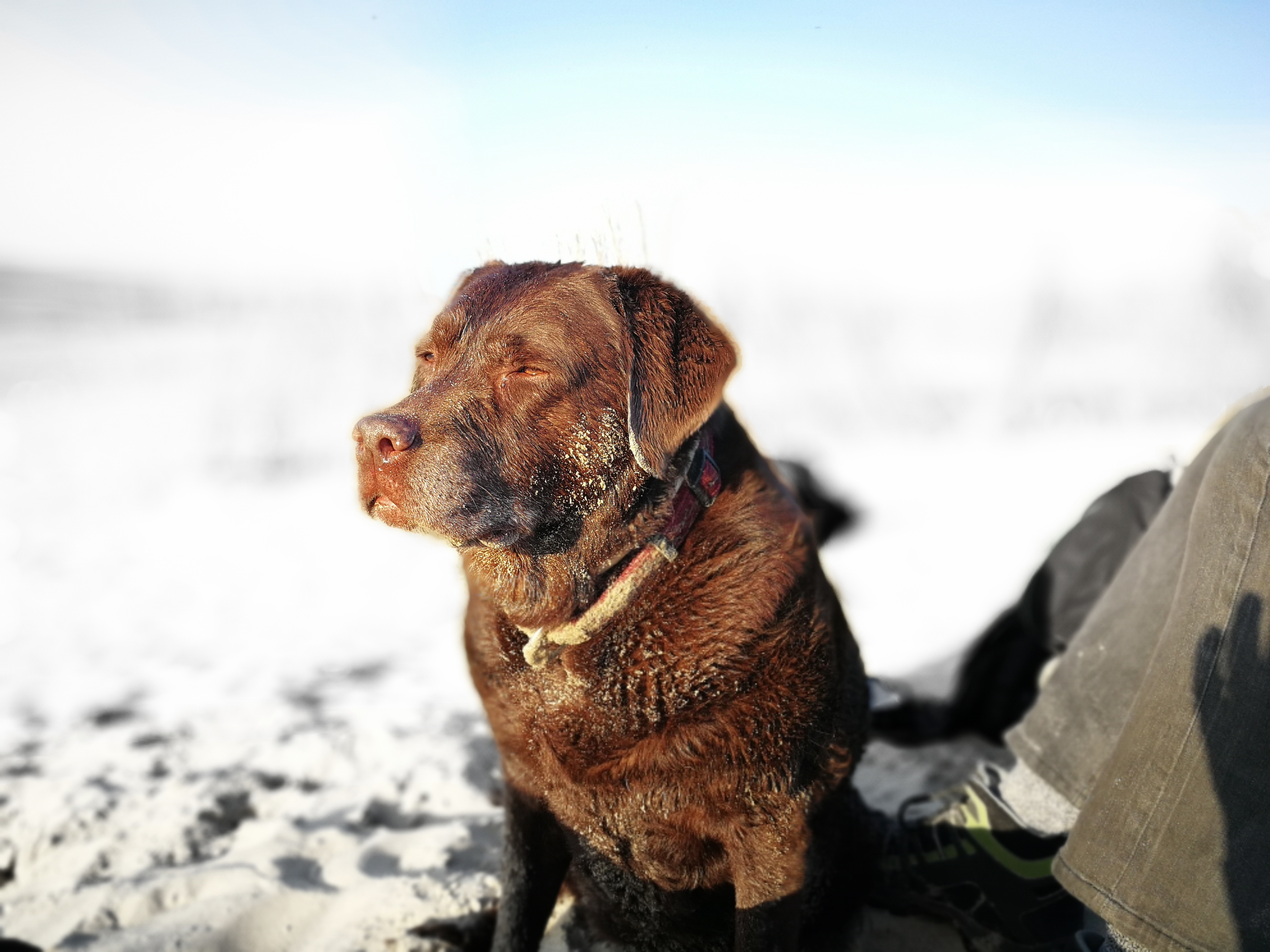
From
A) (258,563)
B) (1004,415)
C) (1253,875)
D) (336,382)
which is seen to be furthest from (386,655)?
(1004,415)

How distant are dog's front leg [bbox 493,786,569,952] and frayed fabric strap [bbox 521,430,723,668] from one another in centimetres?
46

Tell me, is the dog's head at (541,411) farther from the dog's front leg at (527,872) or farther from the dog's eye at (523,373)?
the dog's front leg at (527,872)

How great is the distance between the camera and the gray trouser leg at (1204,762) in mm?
1586

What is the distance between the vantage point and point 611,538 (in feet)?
5.74

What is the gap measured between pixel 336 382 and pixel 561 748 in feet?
27.9

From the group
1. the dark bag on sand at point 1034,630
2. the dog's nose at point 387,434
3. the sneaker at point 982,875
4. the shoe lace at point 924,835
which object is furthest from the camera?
the dark bag on sand at point 1034,630

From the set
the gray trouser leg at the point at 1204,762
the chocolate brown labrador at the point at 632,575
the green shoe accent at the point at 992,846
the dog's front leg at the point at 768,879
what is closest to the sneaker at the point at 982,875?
the green shoe accent at the point at 992,846

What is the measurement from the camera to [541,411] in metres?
1.70

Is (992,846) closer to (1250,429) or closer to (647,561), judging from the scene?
(1250,429)

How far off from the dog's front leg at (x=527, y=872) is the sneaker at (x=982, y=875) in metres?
0.95

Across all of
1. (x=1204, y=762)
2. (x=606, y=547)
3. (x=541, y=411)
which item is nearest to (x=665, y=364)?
(x=541, y=411)

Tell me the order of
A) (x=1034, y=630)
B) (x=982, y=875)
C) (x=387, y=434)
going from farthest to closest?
(x=1034, y=630) < (x=982, y=875) < (x=387, y=434)

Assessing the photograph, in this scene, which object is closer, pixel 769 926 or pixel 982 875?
pixel 769 926

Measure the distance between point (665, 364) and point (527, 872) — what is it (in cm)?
129
